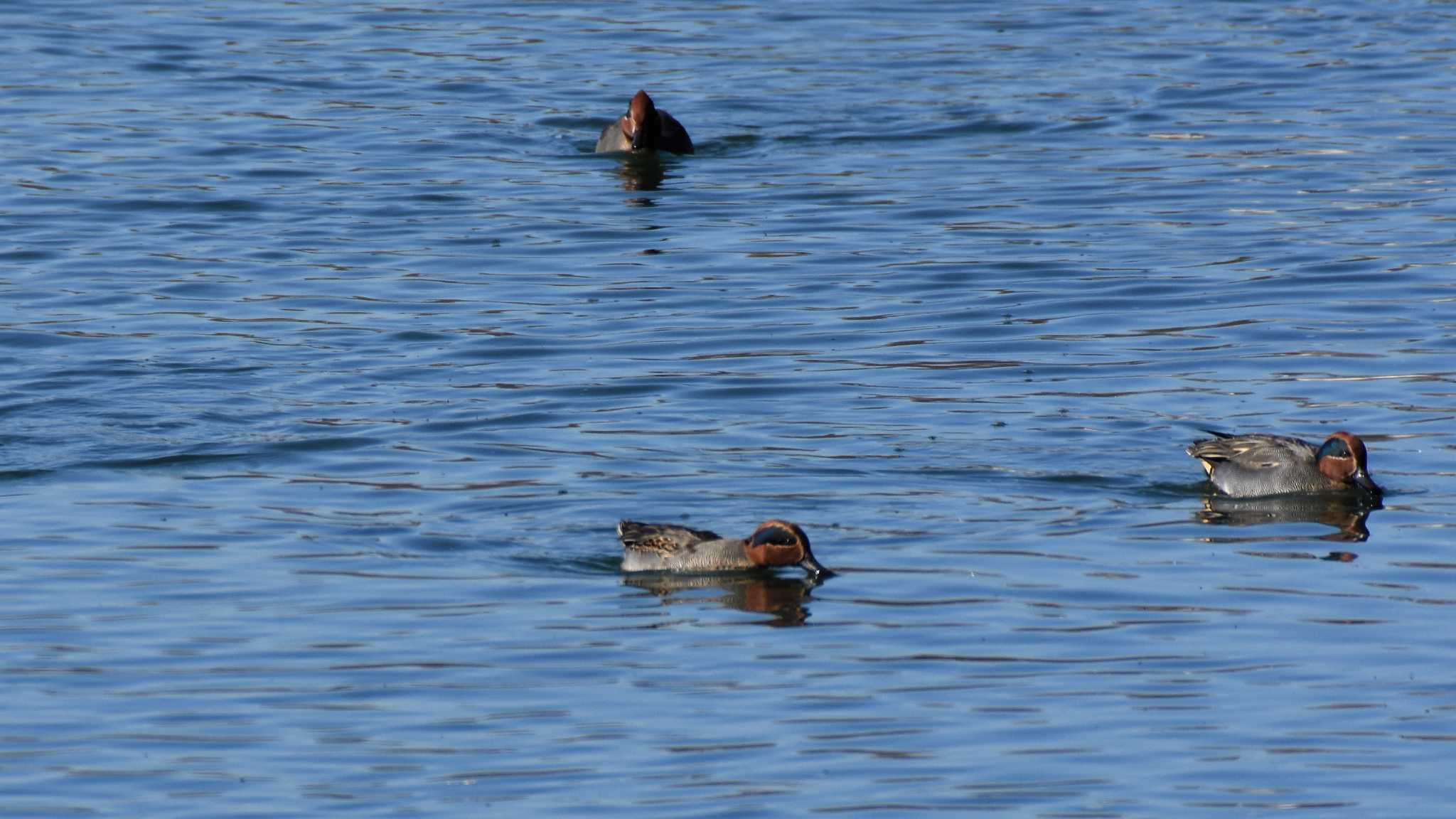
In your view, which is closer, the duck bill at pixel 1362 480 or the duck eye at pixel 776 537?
the duck eye at pixel 776 537

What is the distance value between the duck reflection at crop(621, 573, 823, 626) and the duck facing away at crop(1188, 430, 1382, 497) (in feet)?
9.67

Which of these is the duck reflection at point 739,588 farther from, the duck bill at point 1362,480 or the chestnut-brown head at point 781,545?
the duck bill at point 1362,480

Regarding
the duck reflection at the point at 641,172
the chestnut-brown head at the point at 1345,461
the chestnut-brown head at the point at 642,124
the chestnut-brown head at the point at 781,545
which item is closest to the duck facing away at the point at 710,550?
the chestnut-brown head at the point at 781,545

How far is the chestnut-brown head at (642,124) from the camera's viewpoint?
25000mm

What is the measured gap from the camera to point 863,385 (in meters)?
16.7

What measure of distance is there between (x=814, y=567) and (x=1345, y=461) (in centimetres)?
341

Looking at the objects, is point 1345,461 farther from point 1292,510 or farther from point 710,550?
point 710,550

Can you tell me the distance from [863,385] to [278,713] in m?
6.75

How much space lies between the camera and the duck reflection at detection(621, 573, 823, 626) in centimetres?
1266

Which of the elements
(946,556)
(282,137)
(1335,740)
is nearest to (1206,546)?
(946,556)

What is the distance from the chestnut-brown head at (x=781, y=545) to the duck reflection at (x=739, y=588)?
0.16m

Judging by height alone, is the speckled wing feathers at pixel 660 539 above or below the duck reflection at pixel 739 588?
above

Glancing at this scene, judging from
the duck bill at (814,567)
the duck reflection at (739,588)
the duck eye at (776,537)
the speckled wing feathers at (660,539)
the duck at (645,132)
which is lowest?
the duck reflection at (739,588)

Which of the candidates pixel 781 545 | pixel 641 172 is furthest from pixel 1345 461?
pixel 641 172
